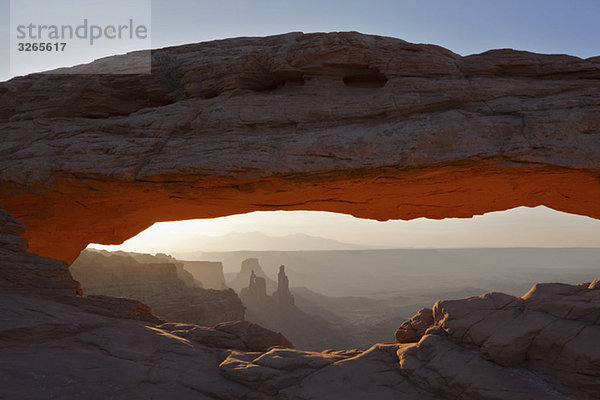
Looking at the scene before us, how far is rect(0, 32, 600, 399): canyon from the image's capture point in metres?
7.55

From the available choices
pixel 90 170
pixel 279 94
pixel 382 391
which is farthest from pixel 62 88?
pixel 382 391

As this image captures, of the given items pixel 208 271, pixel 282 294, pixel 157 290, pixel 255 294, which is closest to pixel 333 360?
pixel 157 290

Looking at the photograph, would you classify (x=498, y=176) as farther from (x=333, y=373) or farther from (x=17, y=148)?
(x=17, y=148)

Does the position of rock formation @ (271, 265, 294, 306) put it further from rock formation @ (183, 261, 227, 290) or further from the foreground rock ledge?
the foreground rock ledge

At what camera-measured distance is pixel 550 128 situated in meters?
10.7

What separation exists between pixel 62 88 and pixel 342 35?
11326 mm

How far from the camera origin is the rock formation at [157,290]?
1441 inches

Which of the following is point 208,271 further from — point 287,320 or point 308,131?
point 308,131

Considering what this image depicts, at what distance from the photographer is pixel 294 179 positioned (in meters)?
12.2

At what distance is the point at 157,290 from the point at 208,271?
56.4 m

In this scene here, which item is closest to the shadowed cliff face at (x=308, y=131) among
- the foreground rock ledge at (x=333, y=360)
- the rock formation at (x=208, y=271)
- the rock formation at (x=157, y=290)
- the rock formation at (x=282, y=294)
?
the foreground rock ledge at (x=333, y=360)

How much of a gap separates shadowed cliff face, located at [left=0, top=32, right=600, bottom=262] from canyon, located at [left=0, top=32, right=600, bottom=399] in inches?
2.5

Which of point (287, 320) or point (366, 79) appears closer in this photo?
point (366, 79)

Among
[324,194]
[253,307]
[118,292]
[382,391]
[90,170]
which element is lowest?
[253,307]
